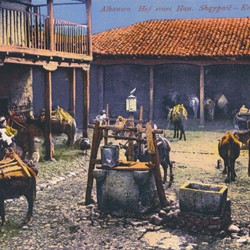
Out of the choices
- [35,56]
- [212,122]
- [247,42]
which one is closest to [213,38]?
[247,42]

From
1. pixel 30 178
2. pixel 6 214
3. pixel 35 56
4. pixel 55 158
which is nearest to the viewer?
pixel 30 178

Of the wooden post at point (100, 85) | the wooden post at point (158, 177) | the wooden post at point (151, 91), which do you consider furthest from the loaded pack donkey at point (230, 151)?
the wooden post at point (100, 85)

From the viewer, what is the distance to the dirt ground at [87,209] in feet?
22.9

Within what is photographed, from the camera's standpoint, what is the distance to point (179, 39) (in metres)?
23.5

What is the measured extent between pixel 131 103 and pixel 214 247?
27.4 ft

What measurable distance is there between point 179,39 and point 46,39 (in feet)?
37.5

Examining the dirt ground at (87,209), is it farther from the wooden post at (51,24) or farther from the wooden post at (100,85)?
the wooden post at (100,85)

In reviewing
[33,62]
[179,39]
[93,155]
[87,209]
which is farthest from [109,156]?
[179,39]

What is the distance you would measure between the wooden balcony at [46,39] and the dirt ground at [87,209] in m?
3.18

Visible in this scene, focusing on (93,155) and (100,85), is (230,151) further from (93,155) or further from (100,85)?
(100,85)

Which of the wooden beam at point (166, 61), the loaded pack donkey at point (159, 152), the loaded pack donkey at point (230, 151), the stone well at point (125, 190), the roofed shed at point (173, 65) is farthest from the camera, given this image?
the roofed shed at point (173, 65)

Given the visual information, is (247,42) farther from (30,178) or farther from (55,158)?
(30,178)

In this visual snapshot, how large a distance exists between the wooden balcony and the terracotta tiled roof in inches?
268

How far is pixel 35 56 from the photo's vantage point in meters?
12.5
